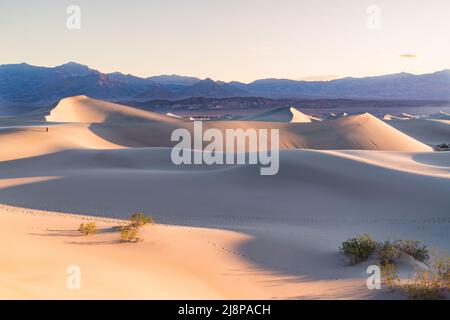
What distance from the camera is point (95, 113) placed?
70125 mm

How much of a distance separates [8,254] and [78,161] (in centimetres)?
1826

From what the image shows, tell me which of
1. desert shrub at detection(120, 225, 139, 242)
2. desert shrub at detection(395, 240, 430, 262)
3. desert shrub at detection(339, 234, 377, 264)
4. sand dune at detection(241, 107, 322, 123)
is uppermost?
sand dune at detection(241, 107, 322, 123)

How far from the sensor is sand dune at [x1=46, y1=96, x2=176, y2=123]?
65500mm

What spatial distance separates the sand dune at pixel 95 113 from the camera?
6550 centimetres

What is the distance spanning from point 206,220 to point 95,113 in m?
59.8

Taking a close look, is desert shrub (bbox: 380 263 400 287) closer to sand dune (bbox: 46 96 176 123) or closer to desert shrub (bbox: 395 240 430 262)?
desert shrub (bbox: 395 240 430 262)

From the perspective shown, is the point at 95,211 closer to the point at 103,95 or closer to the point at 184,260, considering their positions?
the point at 184,260

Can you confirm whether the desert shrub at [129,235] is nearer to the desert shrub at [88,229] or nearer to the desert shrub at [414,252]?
the desert shrub at [88,229]

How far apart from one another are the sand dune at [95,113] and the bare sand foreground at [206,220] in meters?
33.5

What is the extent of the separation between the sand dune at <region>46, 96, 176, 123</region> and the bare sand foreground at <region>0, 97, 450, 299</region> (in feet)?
110

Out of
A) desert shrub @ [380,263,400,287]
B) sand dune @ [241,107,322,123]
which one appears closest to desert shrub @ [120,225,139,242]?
desert shrub @ [380,263,400,287]

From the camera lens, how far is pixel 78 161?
81.9ft

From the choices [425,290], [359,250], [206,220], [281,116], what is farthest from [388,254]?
[281,116]
